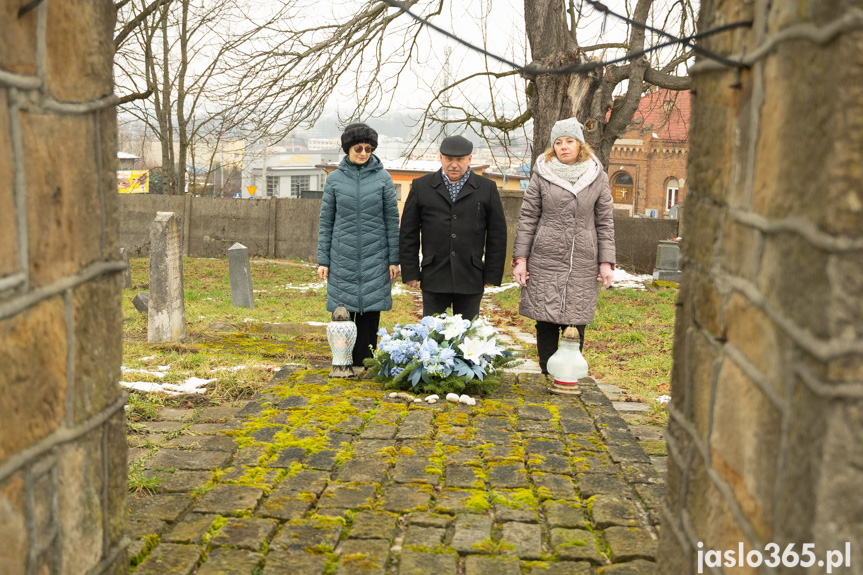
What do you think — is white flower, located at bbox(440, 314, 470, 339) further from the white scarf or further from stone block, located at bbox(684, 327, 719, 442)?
stone block, located at bbox(684, 327, 719, 442)

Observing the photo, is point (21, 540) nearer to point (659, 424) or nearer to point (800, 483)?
point (800, 483)

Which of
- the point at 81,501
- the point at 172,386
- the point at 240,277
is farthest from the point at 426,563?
the point at 240,277

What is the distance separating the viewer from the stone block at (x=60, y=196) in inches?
67.9

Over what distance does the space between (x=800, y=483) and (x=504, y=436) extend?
2.99 meters

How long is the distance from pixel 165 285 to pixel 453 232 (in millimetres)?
3289

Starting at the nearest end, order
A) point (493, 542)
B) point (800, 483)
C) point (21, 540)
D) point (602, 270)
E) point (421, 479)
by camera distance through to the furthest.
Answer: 1. point (800, 483)
2. point (21, 540)
3. point (493, 542)
4. point (421, 479)
5. point (602, 270)

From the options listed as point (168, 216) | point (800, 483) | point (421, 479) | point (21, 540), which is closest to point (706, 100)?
point (800, 483)

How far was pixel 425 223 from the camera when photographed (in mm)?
5738

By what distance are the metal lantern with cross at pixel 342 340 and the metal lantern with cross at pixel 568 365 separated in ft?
4.45

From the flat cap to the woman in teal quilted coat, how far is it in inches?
18.0

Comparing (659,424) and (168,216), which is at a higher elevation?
(168,216)

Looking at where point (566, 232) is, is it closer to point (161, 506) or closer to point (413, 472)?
point (413, 472)

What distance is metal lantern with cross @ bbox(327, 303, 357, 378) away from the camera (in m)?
5.33

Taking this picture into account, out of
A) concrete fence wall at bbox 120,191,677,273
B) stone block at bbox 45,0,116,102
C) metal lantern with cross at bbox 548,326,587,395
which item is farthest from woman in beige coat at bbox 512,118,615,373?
concrete fence wall at bbox 120,191,677,273
